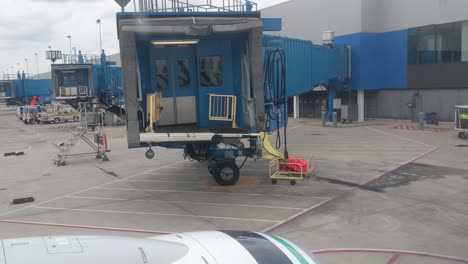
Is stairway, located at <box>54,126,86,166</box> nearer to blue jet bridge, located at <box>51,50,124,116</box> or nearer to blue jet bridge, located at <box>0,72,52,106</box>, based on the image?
blue jet bridge, located at <box>51,50,124,116</box>

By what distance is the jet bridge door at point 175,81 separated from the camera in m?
13.3

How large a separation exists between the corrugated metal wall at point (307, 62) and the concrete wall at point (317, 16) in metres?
2.52

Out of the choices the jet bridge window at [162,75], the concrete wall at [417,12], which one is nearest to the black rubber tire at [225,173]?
the jet bridge window at [162,75]

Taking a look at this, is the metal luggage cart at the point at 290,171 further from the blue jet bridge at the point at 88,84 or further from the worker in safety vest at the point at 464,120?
the blue jet bridge at the point at 88,84

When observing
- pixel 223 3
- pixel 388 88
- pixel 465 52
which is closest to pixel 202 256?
pixel 223 3

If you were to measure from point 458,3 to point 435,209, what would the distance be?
2178cm

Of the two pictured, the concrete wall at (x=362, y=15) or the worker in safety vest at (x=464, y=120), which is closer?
the worker in safety vest at (x=464, y=120)

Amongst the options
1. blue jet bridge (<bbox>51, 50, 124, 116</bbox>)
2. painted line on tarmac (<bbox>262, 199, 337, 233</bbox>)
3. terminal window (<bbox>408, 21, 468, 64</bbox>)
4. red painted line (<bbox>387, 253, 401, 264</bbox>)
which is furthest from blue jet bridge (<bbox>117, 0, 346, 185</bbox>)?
terminal window (<bbox>408, 21, 468, 64</bbox>)

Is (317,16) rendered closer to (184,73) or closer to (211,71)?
(211,71)

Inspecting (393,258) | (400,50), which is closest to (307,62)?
(400,50)

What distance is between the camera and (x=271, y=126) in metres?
14.5

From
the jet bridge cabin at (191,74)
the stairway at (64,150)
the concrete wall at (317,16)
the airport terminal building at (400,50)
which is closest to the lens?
the jet bridge cabin at (191,74)

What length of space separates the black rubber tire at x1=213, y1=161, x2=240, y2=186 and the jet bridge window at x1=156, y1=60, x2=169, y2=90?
298 centimetres

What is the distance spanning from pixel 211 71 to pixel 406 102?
21.7m
